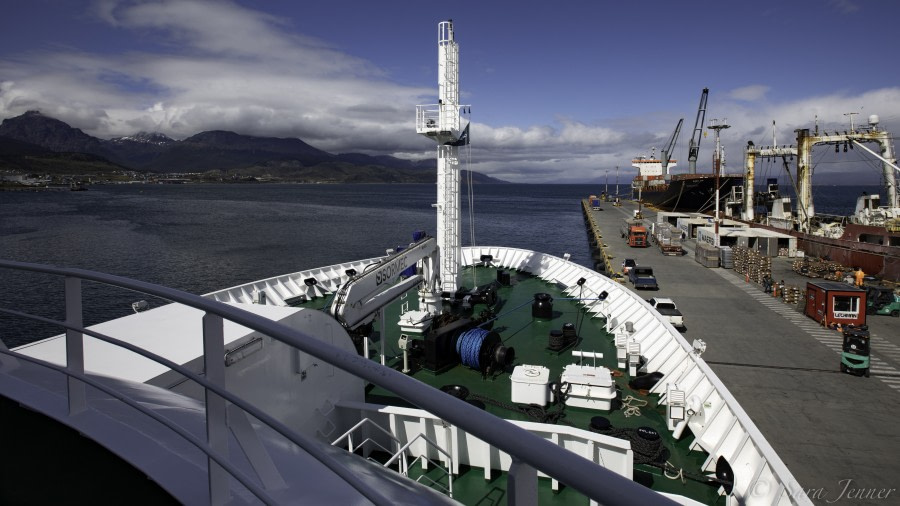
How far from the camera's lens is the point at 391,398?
11.9 meters

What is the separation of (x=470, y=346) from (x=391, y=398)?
2.37 m

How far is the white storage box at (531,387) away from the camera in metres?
10.9

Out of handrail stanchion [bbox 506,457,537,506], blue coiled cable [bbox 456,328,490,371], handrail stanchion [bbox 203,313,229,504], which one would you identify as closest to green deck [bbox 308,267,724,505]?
blue coiled cable [bbox 456,328,490,371]

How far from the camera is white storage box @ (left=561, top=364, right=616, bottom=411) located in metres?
10.9

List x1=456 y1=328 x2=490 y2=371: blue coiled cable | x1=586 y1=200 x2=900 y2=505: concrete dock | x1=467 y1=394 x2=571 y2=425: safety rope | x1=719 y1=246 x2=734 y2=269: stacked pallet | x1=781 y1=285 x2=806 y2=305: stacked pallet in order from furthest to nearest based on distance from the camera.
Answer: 1. x1=719 y1=246 x2=734 y2=269: stacked pallet
2. x1=781 y1=285 x2=806 y2=305: stacked pallet
3. x1=456 y1=328 x2=490 y2=371: blue coiled cable
4. x1=467 y1=394 x2=571 y2=425: safety rope
5. x1=586 y1=200 x2=900 y2=505: concrete dock

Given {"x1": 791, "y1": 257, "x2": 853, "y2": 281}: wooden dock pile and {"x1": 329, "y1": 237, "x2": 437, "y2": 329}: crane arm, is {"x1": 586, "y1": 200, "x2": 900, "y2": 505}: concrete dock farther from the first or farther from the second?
{"x1": 329, "y1": 237, "x2": 437, "y2": 329}: crane arm

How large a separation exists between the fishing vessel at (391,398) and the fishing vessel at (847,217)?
21.1 metres

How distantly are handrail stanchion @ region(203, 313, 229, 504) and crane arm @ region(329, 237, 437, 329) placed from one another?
941cm

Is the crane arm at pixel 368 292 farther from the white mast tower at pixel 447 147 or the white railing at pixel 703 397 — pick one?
the white railing at pixel 703 397

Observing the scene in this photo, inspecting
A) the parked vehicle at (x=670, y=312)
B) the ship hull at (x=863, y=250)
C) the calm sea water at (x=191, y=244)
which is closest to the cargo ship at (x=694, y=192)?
the calm sea water at (x=191, y=244)

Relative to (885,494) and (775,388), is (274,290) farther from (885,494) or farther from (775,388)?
(885,494)

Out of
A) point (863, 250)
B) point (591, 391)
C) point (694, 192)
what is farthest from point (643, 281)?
point (694, 192)

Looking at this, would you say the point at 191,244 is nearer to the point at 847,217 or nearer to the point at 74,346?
the point at 74,346

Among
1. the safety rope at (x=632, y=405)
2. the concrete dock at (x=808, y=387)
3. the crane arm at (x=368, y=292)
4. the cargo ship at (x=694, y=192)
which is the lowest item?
the concrete dock at (x=808, y=387)
